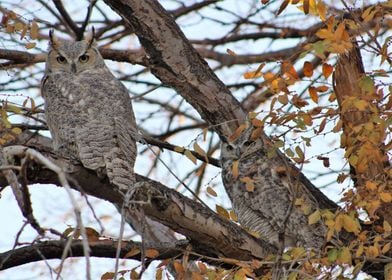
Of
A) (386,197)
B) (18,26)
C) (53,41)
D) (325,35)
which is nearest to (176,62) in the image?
(18,26)

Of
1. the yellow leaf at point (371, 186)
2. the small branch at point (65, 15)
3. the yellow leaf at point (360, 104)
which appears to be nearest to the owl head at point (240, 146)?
the small branch at point (65, 15)

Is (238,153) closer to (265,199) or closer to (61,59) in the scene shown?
(265,199)

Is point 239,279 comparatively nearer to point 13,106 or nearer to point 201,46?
point 13,106

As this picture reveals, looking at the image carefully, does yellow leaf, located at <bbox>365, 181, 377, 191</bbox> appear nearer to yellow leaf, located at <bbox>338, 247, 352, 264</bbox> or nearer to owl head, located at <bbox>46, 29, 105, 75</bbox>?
yellow leaf, located at <bbox>338, 247, 352, 264</bbox>

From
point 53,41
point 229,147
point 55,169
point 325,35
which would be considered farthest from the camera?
point 229,147

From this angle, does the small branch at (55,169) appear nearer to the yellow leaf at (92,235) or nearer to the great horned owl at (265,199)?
the yellow leaf at (92,235)

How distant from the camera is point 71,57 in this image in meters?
4.85

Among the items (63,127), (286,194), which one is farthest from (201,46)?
(63,127)

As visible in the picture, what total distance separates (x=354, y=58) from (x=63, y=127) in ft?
5.86

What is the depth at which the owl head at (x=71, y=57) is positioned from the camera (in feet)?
15.9

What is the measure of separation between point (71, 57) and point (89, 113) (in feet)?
2.71

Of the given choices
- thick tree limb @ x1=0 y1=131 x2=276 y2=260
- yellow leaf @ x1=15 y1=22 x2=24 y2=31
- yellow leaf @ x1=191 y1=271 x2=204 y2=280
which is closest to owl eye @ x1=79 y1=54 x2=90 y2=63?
yellow leaf @ x1=15 y1=22 x2=24 y2=31

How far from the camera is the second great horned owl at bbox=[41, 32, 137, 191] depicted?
3.75 m

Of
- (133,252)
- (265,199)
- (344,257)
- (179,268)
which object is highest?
(265,199)
